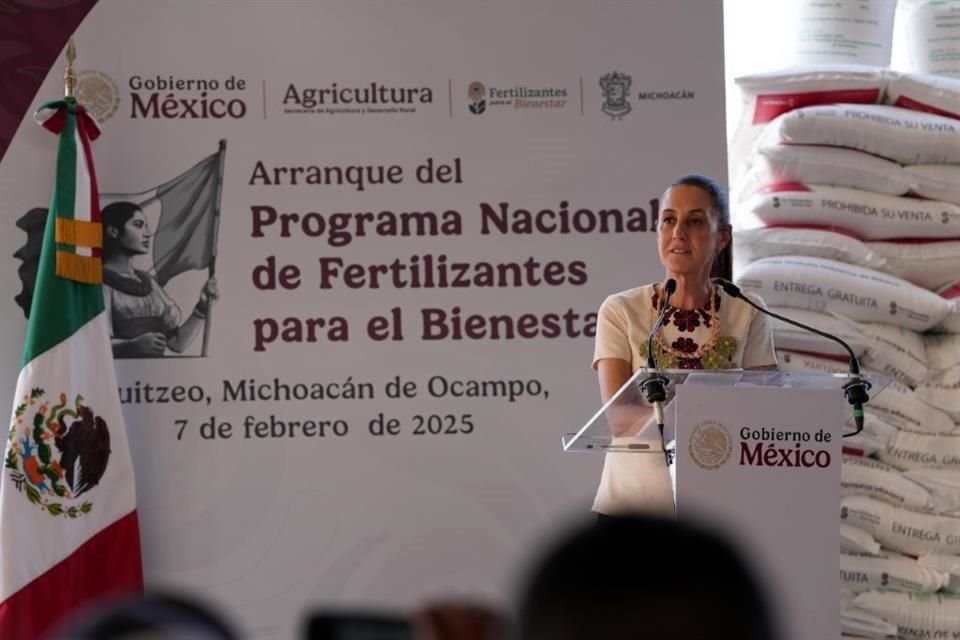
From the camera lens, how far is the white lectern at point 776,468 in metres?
2.59

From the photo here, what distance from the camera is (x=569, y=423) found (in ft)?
14.0

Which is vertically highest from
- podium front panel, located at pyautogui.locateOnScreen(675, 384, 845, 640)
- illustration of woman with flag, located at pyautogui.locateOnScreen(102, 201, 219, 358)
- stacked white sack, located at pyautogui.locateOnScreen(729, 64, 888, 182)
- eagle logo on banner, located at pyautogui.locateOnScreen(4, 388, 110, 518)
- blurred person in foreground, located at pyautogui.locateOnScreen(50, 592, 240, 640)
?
stacked white sack, located at pyautogui.locateOnScreen(729, 64, 888, 182)

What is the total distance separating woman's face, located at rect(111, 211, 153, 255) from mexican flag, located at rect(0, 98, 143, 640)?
120 millimetres

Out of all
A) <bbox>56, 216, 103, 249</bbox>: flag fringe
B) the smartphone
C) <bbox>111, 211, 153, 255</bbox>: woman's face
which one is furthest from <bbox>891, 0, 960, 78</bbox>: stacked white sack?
the smartphone

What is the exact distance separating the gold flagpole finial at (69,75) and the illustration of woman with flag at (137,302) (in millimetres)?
353

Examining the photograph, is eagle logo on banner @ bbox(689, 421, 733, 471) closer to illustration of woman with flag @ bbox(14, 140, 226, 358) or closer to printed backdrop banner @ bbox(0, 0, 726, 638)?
printed backdrop banner @ bbox(0, 0, 726, 638)

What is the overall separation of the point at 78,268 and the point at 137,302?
0.70 ft

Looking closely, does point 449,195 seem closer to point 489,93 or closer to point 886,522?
point 489,93

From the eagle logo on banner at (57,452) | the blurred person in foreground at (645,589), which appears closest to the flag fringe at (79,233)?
the eagle logo on banner at (57,452)

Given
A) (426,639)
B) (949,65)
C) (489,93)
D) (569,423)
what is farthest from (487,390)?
(426,639)

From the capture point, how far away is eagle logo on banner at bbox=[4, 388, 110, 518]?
4043mm

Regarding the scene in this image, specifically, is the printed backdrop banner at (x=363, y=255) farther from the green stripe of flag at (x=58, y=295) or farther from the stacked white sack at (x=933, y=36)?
the stacked white sack at (x=933, y=36)

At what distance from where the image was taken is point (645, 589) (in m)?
0.62

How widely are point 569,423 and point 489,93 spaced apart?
1.00 metres
